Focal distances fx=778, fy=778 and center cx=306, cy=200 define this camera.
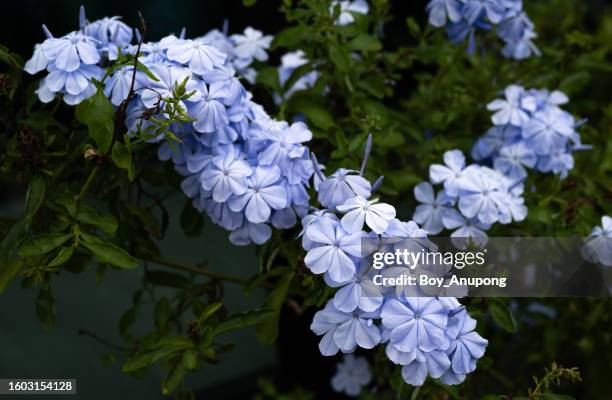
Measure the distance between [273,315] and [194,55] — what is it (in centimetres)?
46

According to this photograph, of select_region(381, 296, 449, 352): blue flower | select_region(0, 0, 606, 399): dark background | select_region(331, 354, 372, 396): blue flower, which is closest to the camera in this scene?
select_region(381, 296, 449, 352): blue flower

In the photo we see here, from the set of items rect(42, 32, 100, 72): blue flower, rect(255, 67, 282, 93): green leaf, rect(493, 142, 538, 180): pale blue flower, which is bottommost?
rect(493, 142, 538, 180): pale blue flower

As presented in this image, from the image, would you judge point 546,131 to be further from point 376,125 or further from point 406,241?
point 406,241

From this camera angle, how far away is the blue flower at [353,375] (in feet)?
6.17

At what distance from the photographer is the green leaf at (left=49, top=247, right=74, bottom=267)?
119 centimetres

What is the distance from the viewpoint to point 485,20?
1683mm

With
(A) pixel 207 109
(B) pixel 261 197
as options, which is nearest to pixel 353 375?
(B) pixel 261 197

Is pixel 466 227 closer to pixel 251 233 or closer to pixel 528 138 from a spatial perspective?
pixel 528 138

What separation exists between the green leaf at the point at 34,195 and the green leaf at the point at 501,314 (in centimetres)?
79

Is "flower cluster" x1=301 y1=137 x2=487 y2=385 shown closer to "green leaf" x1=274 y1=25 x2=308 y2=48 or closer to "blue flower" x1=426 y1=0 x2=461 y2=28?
"green leaf" x1=274 y1=25 x2=308 y2=48

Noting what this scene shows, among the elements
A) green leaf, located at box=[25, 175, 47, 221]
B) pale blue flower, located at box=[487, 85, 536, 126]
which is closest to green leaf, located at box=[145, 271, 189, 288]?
green leaf, located at box=[25, 175, 47, 221]

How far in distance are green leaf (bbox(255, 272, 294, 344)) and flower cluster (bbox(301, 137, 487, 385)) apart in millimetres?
196

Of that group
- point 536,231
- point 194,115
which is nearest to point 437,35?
point 536,231

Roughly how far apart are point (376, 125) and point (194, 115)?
39cm
